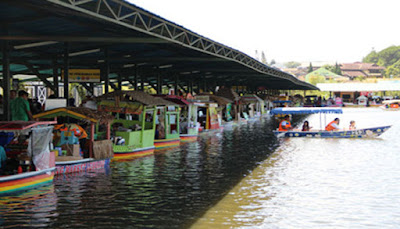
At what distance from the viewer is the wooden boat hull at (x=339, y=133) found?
88.5 feet

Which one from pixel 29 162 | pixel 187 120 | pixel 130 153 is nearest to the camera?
pixel 29 162

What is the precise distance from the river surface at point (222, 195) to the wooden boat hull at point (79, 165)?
41 centimetres

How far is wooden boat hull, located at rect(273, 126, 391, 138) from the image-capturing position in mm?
26984

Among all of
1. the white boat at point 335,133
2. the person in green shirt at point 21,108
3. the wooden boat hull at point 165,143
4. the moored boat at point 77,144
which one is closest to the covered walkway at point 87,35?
the person in green shirt at point 21,108

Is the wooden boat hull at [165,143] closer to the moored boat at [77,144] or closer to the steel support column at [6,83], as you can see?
the moored boat at [77,144]

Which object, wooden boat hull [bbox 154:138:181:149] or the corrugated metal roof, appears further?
the corrugated metal roof

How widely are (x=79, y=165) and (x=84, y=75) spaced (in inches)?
313

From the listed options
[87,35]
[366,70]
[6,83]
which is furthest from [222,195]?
[366,70]

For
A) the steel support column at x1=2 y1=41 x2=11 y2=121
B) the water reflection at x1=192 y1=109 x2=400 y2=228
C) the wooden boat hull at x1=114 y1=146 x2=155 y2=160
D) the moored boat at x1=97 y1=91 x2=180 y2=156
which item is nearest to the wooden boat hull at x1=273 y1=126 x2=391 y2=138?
the water reflection at x1=192 y1=109 x2=400 y2=228

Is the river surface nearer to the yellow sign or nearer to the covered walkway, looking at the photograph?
the covered walkway

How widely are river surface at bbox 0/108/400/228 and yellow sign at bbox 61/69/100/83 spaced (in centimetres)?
529

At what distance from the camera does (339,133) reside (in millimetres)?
27672

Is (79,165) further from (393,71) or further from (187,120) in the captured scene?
(393,71)

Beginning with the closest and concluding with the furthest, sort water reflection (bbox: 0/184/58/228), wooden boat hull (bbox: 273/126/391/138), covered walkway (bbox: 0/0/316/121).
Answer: water reflection (bbox: 0/184/58/228) → covered walkway (bbox: 0/0/316/121) → wooden boat hull (bbox: 273/126/391/138)
